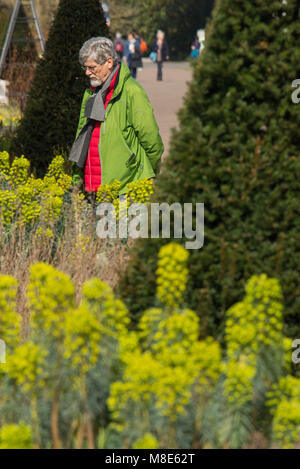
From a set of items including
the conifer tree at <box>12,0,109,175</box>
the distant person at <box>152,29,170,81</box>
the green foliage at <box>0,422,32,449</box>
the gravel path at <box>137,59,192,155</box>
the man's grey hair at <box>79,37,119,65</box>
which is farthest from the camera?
the distant person at <box>152,29,170,81</box>

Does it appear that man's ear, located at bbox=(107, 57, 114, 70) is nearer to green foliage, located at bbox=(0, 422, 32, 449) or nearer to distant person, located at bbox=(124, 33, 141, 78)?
green foliage, located at bbox=(0, 422, 32, 449)

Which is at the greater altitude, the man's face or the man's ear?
the man's ear

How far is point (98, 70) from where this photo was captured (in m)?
5.13

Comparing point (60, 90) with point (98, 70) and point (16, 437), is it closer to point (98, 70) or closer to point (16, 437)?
point (98, 70)

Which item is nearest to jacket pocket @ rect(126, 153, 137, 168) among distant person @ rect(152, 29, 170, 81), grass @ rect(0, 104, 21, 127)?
grass @ rect(0, 104, 21, 127)

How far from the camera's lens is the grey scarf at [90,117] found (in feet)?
17.0

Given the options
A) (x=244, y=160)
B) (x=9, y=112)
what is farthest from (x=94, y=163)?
(x=9, y=112)

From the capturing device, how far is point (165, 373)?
104 inches

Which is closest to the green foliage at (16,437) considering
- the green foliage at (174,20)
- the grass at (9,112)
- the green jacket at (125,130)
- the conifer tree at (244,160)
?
the conifer tree at (244,160)

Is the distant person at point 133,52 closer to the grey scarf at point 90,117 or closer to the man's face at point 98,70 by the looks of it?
the grey scarf at point 90,117

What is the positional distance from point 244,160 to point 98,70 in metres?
2.01

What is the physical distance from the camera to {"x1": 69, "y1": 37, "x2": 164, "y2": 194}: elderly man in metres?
5.14

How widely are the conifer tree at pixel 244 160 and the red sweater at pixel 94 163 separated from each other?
1.90m

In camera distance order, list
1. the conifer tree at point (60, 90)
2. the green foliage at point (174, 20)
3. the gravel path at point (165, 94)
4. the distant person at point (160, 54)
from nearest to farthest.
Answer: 1. the conifer tree at point (60, 90)
2. the gravel path at point (165, 94)
3. the distant person at point (160, 54)
4. the green foliage at point (174, 20)
